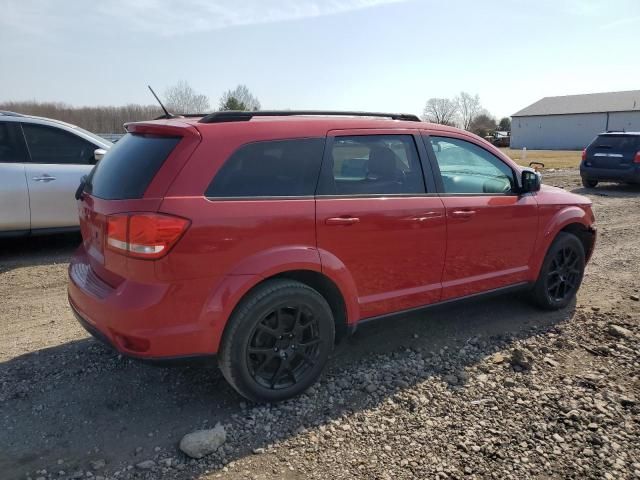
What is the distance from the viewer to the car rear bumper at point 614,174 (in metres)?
13.5

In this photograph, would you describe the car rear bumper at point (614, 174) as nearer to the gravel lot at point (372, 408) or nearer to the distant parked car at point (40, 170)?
the gravel lot at point (372, 408)

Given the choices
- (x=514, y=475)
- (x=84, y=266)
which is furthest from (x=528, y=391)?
(x=84, y=266)

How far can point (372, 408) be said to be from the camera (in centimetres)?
324

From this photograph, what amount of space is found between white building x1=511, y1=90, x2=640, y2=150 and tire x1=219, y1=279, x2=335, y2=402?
63.5m

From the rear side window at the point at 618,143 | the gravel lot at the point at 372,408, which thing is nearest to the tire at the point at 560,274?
the gravel lot at the point at 372,408

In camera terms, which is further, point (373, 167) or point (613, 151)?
point (613, 151)

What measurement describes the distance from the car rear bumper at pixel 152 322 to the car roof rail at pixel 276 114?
1070 mm

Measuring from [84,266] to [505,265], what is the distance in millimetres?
3307

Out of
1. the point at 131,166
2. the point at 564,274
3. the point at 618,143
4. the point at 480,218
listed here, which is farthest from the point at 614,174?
the point at 131,166

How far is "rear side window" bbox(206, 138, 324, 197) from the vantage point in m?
2.99

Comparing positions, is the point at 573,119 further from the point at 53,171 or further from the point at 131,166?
the point at 131,166

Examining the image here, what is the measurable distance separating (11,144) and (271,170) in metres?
4.76

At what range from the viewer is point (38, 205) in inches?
251

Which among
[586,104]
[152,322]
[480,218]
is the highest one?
[586,104]
